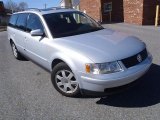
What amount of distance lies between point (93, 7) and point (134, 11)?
646cm

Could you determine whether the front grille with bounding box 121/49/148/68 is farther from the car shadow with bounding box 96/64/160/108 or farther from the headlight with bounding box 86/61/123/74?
the car shadow with bounding box 96/64/160/108

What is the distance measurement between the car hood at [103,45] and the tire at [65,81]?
43cm

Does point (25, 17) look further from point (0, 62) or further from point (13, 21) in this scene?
point (0, 62)

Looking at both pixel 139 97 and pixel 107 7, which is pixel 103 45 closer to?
pixel 139 97

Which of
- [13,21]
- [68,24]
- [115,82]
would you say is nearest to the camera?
[115,82]

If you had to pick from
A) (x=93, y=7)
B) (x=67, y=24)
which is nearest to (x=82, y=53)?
Result: (x=67, y=24)

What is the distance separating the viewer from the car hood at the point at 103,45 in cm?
411

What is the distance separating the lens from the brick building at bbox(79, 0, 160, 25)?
1545 centimetres

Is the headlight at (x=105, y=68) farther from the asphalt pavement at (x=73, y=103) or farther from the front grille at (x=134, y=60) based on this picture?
the asphalt pavement at (x=73, y=103)

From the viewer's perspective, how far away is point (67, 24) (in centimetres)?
553

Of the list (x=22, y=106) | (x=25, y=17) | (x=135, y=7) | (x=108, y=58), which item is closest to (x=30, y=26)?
(x=25, y=17)

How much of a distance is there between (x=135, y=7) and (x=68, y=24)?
11.5 m

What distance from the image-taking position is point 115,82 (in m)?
3.96

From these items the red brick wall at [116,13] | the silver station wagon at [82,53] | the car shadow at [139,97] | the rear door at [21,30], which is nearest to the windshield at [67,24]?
the silver station wagon at [82,53]
